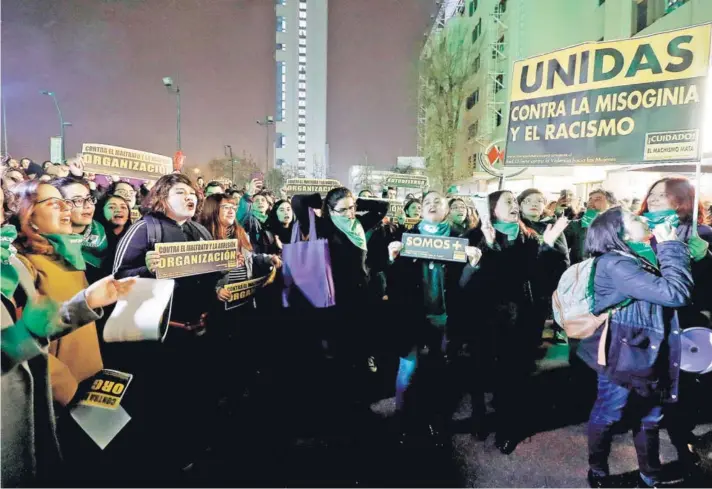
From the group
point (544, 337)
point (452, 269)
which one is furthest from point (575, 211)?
point (452, 269)

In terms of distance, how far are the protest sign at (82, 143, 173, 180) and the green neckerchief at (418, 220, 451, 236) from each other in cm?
257

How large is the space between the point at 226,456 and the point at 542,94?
4469mm

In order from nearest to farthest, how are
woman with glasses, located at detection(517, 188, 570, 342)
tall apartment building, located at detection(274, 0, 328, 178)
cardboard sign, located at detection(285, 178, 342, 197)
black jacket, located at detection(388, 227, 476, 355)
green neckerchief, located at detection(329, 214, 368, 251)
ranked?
black jacket, located at detection(388, 227, 476, 355) → green neckerchief, located at detection(329, 214, 368, 251) → woman with glasses, located at detection(517, 188, 570, 342) → cardboard sign, located at detection(285, 178, 342, 197) → tall apartment building, located at detection(274, 0, 328, 178)

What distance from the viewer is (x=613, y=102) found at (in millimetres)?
4336

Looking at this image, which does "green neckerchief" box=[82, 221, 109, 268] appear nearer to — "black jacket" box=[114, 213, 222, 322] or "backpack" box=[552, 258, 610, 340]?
"black jacket" box=[114, 213, 222, 322]

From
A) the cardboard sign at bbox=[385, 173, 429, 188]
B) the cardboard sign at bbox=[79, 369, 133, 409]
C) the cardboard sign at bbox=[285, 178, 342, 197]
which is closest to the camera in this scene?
the cardboard sign at bbox=[79, 369, 133, 409]

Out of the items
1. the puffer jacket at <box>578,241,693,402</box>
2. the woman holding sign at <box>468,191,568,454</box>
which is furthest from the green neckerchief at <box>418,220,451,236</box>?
the puffer jacket at <box>578,241,693,402</box>

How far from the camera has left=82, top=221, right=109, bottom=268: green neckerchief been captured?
406 centimetres

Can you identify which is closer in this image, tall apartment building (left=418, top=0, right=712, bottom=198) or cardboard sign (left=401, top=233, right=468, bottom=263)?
cardboard sign (left=401, top=233, right=468, bottom=263)

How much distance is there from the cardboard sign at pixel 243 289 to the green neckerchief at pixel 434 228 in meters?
1.58

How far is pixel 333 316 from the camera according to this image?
4.71 metres

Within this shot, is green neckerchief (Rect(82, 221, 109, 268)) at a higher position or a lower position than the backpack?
higher

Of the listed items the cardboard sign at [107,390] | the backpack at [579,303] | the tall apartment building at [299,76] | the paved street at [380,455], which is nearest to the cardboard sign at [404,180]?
the paved street at [380,455]

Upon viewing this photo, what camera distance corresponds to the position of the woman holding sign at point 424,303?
4074mm
